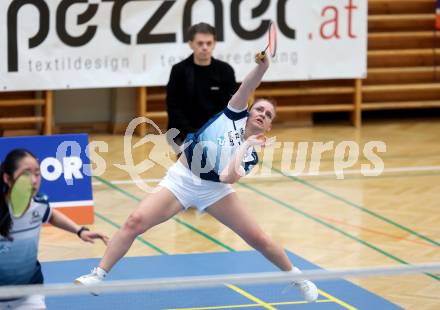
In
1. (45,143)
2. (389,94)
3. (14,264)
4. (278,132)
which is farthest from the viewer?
(389,94)

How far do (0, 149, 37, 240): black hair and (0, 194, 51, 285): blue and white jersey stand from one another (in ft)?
0.13

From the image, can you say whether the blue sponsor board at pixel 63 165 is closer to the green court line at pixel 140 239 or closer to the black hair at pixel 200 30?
the green court line at pixel 140 239

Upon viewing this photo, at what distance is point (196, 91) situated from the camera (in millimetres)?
10172

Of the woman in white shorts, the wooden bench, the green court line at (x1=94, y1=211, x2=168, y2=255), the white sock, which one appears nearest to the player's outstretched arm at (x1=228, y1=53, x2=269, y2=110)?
the woman in white shorts

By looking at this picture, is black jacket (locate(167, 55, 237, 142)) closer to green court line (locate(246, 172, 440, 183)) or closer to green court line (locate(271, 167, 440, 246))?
green court line (locate(271, 167, 440, 246))

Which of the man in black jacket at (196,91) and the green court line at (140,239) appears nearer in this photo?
the green court line at (140,239)

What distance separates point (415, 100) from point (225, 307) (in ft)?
26.3

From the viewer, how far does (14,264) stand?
5.85 meters

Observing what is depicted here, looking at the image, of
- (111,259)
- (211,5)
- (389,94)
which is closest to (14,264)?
(111,259)

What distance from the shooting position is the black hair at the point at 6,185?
227 inches

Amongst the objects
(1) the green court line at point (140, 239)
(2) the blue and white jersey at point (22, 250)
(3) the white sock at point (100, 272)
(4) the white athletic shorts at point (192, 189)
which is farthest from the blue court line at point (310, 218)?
(2) the blue and white jersey at point (22, 250)

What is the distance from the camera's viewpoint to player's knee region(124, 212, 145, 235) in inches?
296

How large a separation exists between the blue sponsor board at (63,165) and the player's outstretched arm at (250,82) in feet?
9.47

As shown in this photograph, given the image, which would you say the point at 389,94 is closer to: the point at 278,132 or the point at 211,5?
the point at 278,132
